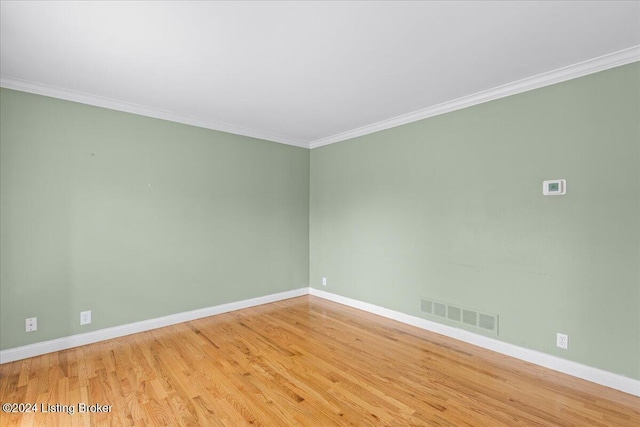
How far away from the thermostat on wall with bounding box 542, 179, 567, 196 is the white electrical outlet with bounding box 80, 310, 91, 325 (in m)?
4.61

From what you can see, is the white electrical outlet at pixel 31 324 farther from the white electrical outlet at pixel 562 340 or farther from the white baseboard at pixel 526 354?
the white electrical outlet at pixel 562 340

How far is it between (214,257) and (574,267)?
3.89 m

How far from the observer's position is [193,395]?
229 centimetres

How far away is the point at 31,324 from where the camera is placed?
9.43 feet

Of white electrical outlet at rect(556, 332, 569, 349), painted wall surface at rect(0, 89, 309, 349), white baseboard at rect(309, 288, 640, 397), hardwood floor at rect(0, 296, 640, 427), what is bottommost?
hardwood floor at rect(0, 296, 640, 427)

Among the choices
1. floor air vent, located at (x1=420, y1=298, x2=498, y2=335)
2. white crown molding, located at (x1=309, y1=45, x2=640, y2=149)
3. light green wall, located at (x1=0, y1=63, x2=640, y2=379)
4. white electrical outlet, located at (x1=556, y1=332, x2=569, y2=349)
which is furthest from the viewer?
floor air vent, located at (x1=420, y1=298, x2=498, y2=335)

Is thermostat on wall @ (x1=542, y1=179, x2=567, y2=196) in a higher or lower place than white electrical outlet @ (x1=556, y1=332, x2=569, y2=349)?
higher

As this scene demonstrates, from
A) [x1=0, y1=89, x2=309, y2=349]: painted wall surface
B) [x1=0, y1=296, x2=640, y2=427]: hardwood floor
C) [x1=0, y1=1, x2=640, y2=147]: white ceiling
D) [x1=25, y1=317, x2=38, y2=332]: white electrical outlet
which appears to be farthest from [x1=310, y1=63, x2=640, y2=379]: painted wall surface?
[x1=25, y1=317, x2=38, y2=332]: white electrical outlet

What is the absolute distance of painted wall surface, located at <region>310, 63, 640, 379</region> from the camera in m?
2.38

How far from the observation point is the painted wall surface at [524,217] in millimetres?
2381

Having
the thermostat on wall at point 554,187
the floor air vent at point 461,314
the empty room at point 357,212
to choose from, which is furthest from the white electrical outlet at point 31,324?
the thermostat on wall at point 554,187

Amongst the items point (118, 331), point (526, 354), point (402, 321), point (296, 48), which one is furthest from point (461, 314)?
point (118, 331)

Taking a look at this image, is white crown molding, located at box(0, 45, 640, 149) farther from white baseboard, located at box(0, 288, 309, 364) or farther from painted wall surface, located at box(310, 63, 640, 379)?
white baseboard, located at box(0, 288, 309, 364)

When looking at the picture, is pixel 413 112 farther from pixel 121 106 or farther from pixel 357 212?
pixel 121 106
